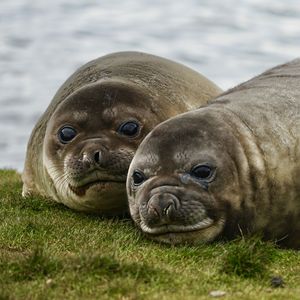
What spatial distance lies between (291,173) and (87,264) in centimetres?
234

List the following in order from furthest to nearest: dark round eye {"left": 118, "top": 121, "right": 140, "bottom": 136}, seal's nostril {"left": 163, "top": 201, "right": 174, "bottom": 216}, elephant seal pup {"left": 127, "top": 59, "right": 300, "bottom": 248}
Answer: dark round eye {"left": 118, "top": 121, "right": 140, "bottom": 136}, elephant seal pup {"left": 127, "top": 59, "right": 300, "bottom": 248}, seal's nostril {"left": 163, "top": 201, "right": 174, "bottom": 216}

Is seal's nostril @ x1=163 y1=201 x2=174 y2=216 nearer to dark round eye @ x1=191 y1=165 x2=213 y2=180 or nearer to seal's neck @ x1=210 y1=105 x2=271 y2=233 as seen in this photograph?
dark round eye @ x1=191 y1=165 x2=213 y2=180

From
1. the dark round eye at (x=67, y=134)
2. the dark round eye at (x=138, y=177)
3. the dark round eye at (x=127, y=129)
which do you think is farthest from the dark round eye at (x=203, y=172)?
the dark round eye at (x=67, y=134)

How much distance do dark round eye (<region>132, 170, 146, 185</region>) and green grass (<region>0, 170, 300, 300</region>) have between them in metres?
0.48

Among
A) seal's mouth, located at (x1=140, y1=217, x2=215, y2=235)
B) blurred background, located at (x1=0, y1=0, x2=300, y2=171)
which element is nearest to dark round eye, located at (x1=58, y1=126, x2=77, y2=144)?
seal's mouth, located at (x1=140, y1=217, x2=215, y2=235)

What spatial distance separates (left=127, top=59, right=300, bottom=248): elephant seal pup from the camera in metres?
9.88

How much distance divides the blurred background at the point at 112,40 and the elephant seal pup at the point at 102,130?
15851 mm

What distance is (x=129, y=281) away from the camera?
848 cm

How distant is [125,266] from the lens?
8781 millimetres

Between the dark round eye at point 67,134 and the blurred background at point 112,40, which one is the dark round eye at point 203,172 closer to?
the dark round eye at point 67,134

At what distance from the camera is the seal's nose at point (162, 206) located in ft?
31.9

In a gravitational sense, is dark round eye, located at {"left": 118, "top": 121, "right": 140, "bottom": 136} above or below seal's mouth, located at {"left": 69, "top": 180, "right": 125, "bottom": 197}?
above

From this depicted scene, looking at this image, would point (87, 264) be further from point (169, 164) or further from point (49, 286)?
point (169, 164)

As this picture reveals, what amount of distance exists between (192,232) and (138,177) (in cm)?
73
